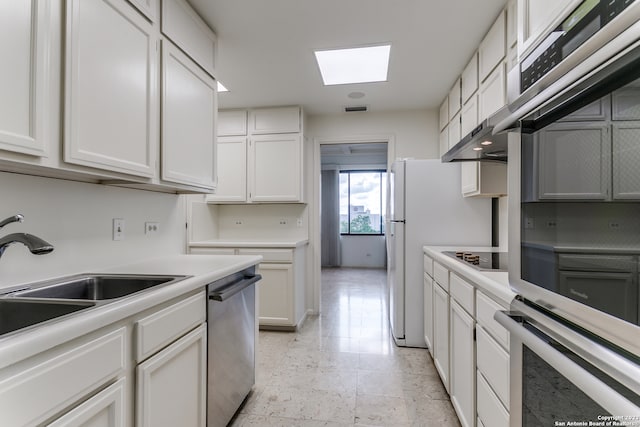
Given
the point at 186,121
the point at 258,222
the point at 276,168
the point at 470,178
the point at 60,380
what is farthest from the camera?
the point at 258,222

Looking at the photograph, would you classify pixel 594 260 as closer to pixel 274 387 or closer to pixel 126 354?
pixel 126 354

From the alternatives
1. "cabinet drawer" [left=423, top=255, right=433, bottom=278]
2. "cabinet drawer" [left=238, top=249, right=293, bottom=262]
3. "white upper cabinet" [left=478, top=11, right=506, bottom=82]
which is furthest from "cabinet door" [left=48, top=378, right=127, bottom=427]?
"white upper cabinet" [left=478, top=11, right=506, bottom=82]

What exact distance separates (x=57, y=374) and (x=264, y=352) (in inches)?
87.0

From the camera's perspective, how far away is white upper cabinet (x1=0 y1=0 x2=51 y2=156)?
0.91m

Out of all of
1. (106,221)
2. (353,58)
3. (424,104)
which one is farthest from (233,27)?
(424,104)

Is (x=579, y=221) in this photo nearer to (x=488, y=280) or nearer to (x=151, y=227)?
(x=488, y=280)

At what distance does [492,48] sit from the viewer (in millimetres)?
2047

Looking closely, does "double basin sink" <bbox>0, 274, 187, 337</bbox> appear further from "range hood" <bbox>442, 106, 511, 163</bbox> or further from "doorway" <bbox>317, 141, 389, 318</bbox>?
"doorway" <bbox>317, 141, 389, 318</bbox>

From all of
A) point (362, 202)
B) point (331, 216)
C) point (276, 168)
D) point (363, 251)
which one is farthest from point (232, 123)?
point (363, 251)

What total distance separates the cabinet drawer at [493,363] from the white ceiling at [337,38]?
1.90m

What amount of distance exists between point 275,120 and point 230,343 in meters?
2.57

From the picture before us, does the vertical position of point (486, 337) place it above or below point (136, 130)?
below

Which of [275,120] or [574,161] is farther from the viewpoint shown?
[275,120]

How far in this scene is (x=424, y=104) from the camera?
3529 mm
